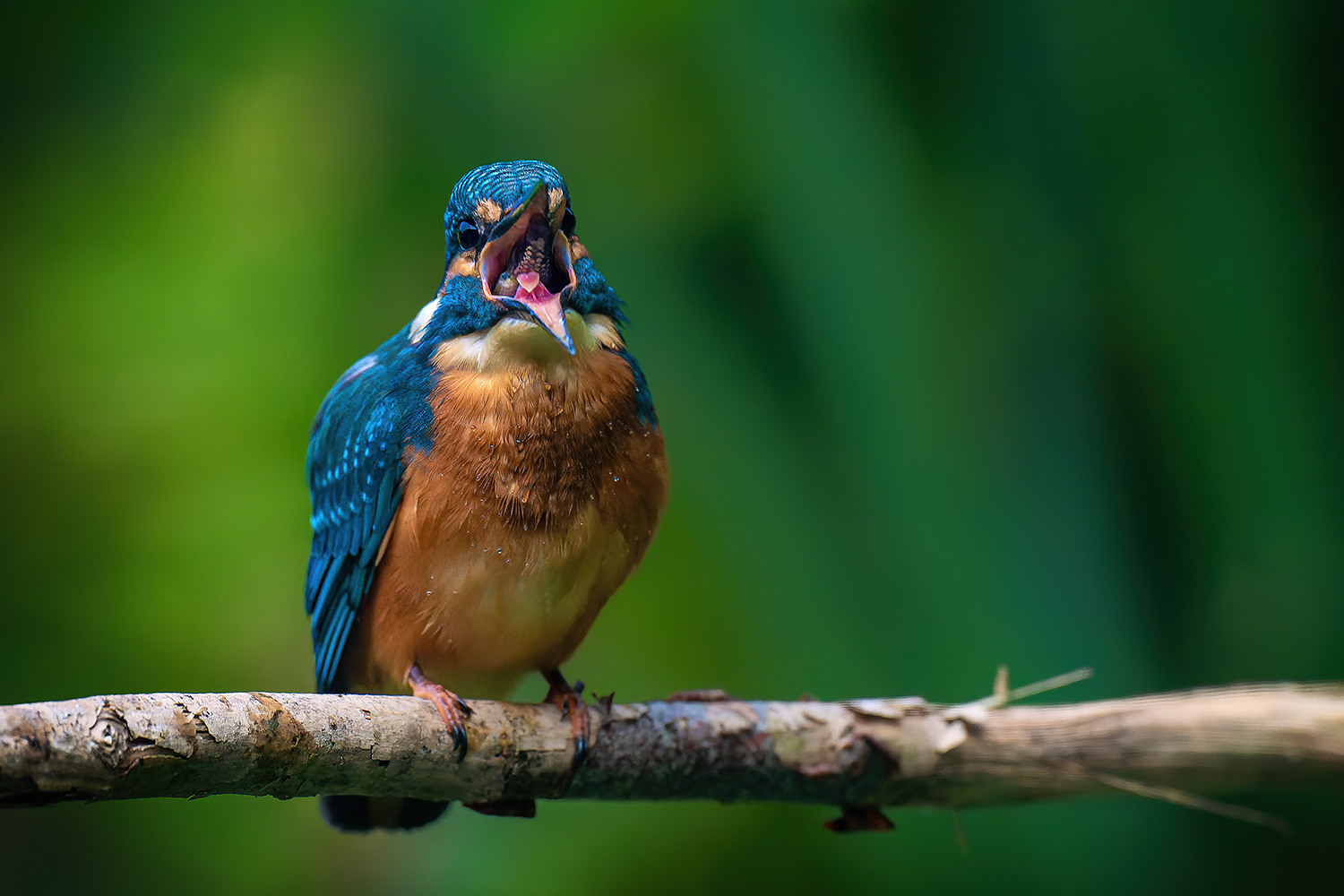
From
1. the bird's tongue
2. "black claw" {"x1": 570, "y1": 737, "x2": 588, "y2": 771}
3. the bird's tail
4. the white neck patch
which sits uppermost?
the white neck patch

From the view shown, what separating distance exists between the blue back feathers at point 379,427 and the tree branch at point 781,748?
304 millimetres

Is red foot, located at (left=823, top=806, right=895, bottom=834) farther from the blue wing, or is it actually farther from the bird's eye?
the bird's eye

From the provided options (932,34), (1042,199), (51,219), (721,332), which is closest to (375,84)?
(51,219)

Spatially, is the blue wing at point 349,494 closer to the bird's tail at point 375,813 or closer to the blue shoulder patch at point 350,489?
the blue shoulder patch at point 350,489

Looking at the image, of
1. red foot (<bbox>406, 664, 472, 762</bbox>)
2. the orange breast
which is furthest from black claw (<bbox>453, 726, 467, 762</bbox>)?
the orange breast

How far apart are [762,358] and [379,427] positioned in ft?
4.22

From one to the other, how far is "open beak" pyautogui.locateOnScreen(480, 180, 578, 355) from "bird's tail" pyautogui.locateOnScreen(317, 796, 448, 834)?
2.80ft

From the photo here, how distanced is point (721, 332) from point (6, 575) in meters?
1.85

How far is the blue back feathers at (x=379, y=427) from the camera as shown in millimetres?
1444

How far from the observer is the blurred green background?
7.22 feet

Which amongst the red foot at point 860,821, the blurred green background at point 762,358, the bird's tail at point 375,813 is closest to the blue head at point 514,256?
the bird's tail at point 375,813

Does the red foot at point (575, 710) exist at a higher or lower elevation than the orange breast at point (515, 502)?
lower

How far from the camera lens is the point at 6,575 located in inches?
102

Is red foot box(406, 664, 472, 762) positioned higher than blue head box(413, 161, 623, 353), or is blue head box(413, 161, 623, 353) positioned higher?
blue head box(413, 161, 623, 353)
